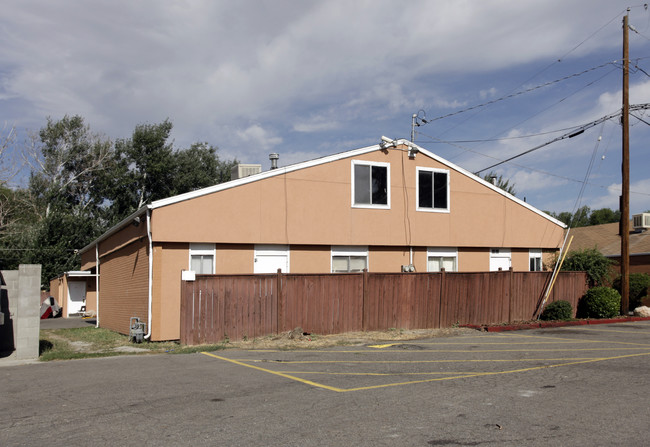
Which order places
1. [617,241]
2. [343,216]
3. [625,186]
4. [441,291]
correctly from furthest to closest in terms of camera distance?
[617,241] < [625,186] < [343,216] < [441,291]

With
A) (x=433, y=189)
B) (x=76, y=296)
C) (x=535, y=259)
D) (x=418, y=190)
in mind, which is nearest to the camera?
(x=418, y=190)

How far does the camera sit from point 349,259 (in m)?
19.2

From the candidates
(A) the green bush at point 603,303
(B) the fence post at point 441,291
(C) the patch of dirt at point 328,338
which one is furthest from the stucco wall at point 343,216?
(C) the patch of dirt at point 328,338

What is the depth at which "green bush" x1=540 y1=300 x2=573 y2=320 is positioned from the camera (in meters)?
20.2

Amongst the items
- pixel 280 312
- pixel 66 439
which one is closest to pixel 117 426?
pixel 66 439

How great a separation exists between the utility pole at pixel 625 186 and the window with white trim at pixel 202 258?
16.3 meters

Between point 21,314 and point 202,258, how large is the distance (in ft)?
16.9

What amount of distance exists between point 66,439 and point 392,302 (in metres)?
12.1

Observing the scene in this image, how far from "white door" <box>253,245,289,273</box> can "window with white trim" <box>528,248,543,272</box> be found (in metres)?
11.3

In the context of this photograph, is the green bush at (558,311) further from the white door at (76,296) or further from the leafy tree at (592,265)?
the white door at (76,296)

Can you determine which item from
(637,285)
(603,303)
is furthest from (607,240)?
(603,303)

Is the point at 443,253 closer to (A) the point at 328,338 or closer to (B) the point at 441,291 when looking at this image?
(B) the point at 441,291

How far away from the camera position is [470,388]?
345 inches

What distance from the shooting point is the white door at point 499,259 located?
878 inches
